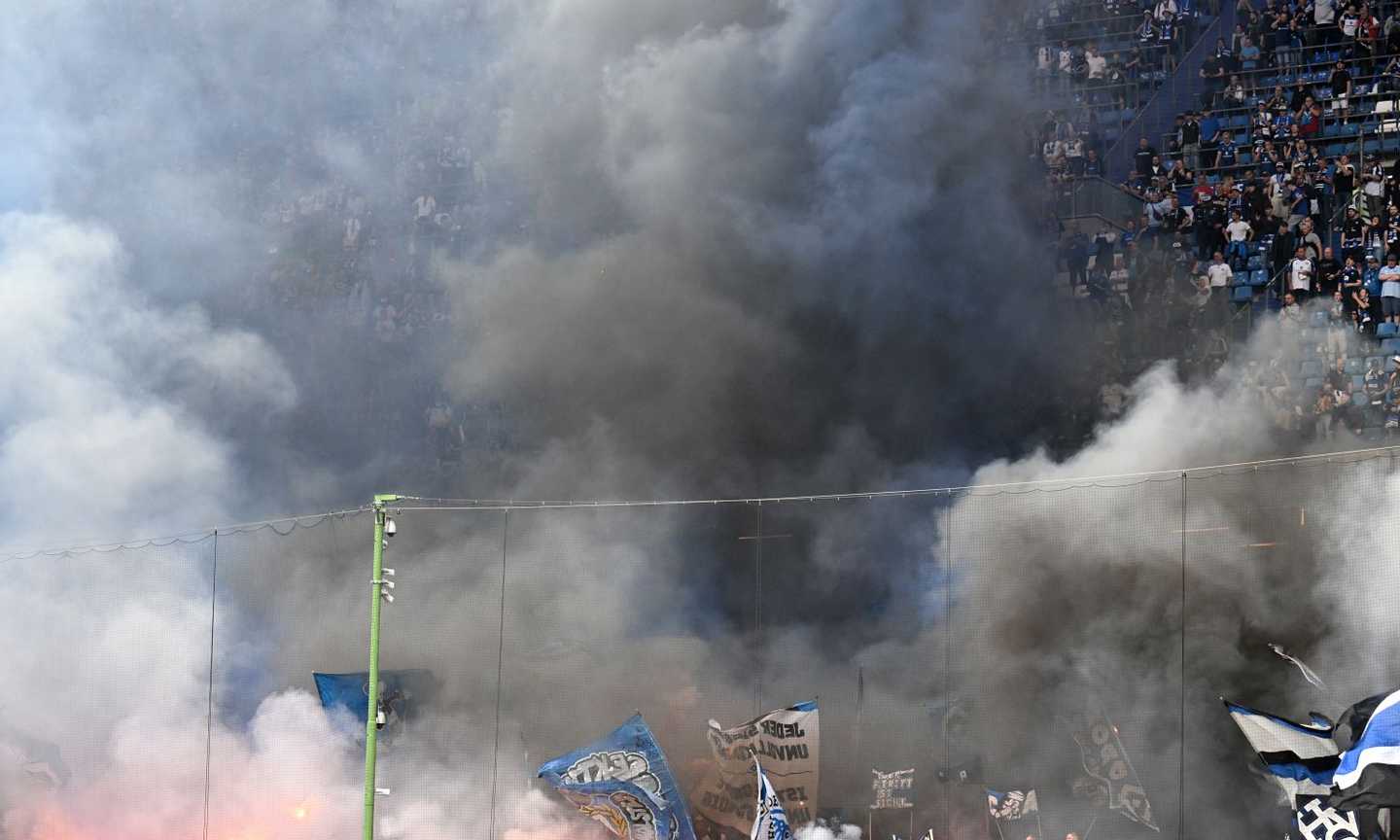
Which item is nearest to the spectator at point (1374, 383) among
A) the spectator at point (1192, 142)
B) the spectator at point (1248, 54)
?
the spectator at point (1192, 142)

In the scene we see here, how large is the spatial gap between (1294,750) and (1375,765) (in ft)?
4.04

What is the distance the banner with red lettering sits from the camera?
62.9ft

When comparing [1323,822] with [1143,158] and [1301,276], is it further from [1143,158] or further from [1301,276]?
[1143,158]

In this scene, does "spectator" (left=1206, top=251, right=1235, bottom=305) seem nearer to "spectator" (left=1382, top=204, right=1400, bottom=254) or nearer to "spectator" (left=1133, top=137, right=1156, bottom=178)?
"spectator" (left=1382, top=204, right=1400, bottom=254)

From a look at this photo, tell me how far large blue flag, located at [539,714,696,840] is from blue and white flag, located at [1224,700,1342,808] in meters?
6.07

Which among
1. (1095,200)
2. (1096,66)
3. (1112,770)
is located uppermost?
(1096,66)

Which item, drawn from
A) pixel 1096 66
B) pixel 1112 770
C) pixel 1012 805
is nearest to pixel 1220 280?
pixel 1096 66

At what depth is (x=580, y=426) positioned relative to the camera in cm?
2494

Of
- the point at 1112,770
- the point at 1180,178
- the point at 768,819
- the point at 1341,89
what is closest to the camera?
the point at 768,819

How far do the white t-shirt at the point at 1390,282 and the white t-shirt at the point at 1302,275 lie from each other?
2.83ft

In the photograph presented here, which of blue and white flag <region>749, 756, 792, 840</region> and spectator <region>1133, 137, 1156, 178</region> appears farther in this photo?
spectator <region>1133, 137, 1156, 178</region>

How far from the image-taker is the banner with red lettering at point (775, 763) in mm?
19172

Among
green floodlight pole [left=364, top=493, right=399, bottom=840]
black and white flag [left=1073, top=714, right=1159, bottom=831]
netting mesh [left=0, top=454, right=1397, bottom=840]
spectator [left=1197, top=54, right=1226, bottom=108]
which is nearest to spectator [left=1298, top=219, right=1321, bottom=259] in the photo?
spectator [left=1197, top=54, right=1226, bottom=108]

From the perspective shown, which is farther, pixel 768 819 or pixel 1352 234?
pixel 1352 234
